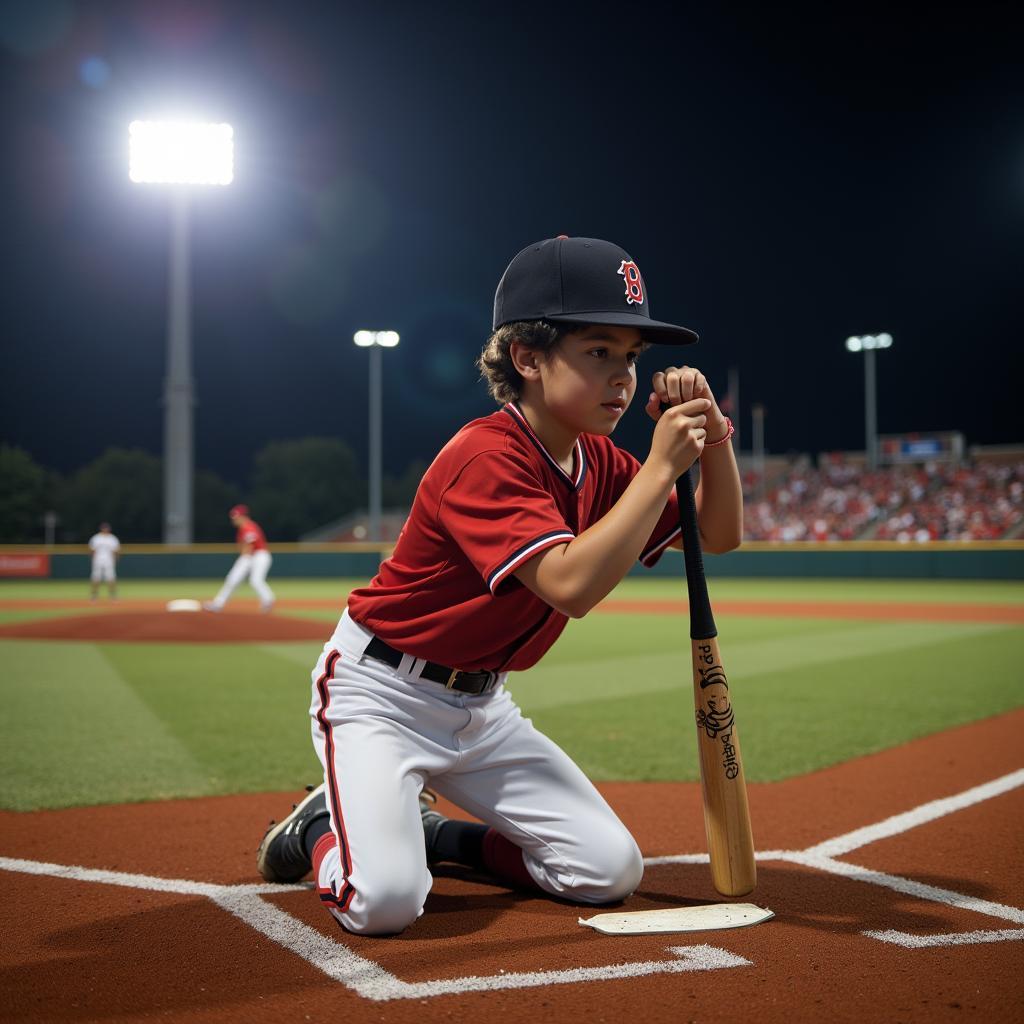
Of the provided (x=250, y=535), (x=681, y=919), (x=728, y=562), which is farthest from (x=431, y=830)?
(x=728, y=562)

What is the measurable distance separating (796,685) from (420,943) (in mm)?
6355

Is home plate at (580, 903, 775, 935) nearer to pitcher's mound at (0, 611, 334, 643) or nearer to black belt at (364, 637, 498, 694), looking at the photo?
black belt at (364, 637, 498, 694)

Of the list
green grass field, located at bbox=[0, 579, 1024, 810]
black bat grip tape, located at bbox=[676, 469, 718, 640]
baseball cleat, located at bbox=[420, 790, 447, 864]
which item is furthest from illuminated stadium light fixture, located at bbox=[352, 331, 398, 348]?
black bat grip tape, located at bbox=[676, 469, 718, 640]

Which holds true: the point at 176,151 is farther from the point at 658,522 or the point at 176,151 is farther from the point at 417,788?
the point at 417,788

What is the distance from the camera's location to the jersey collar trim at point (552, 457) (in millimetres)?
2996

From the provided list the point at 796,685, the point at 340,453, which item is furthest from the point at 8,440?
the point at 796,685

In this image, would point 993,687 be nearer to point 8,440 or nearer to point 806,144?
point 806,144

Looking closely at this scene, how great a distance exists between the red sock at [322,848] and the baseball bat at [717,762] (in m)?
1.17

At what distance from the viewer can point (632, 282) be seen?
2.94m

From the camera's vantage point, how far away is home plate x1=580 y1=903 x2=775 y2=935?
2839 mm

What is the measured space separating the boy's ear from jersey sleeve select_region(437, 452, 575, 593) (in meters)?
0.28

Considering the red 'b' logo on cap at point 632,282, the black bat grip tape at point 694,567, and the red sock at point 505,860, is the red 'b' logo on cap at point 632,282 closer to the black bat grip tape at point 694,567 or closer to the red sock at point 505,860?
the black bat grip tape at point 694,567

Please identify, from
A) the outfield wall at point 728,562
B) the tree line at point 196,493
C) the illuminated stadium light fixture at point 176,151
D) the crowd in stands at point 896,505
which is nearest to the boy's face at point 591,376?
the illuminated stadium light fixture at point 176,151

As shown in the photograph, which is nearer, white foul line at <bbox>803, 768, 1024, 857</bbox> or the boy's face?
the boy's face
